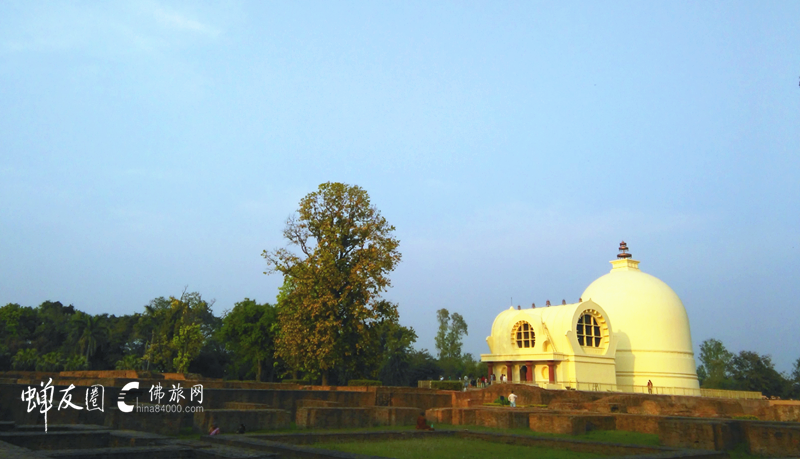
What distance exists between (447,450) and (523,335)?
31.6 metres

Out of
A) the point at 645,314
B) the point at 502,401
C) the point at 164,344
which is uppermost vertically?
the point at 645,314

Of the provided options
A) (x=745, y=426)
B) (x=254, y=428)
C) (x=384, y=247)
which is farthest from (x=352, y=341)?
(x=745, y=426)

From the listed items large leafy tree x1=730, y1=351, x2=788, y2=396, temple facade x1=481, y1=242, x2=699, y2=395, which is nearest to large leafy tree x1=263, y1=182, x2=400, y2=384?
temple facade x1=481, y1=242, x2=699, y2=395

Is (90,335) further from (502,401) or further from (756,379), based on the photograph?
Answer: (756,379)

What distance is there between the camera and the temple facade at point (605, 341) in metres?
39.5

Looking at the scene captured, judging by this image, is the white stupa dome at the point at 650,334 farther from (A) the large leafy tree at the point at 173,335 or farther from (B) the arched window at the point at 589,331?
(A) the large leafy tree at the point at 173,335

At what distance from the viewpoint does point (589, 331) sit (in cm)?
4178

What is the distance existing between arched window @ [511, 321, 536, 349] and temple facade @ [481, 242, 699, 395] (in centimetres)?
7

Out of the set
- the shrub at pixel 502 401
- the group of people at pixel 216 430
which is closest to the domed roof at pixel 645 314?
the shrub at pixel 502 401

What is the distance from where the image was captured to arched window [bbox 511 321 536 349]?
137 feet

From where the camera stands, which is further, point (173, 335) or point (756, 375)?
point (756, 375)

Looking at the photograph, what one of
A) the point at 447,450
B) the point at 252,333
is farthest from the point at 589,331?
the point at 447,450

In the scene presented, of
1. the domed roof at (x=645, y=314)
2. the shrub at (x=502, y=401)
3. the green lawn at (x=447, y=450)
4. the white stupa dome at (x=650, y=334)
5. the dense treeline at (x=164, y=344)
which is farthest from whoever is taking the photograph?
the domed roof at (x=645, y=314)

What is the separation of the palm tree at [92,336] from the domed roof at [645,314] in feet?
139
